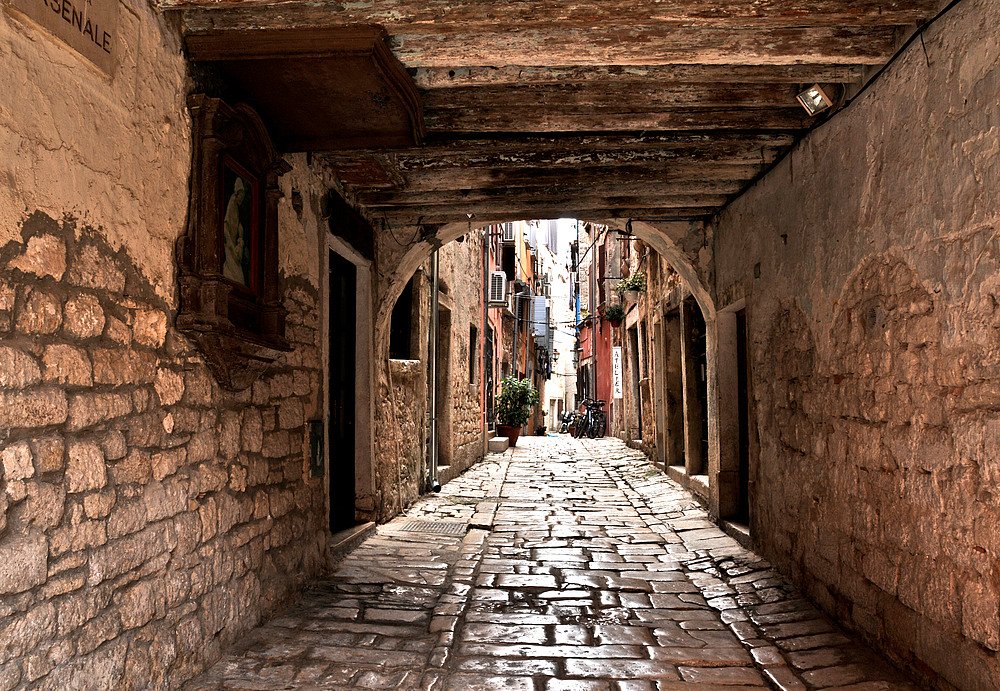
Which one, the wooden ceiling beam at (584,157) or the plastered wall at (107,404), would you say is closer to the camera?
the plastered wall at (107,404)

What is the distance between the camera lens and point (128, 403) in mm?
2691

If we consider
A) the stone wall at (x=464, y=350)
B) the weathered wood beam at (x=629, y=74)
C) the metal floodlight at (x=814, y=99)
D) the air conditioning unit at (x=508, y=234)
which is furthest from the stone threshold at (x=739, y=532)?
the air conditioning unit at (x=508, y=234)

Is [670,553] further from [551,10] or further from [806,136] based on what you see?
[551,10]

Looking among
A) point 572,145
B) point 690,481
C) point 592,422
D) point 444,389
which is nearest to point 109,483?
point 572,145

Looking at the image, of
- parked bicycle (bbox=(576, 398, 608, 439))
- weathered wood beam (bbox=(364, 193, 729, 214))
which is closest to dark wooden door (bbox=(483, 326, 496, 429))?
parked bicycle (bbox=(576, 398, 608, 439))

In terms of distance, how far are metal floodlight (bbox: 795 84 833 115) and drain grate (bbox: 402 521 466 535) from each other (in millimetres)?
4417

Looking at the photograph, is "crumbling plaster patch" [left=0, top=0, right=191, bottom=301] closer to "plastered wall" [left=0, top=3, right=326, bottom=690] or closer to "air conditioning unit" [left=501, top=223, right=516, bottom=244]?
"plastered wall" [left=0, top=3, right=326, bottom=690]

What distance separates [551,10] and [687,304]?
21.2ft

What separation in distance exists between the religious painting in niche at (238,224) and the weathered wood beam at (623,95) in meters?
1.14

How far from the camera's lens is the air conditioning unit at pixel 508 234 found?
20.0 meters

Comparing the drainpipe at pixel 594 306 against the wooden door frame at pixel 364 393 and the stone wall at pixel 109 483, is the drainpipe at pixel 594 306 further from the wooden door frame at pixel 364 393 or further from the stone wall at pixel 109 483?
the stone wall at pixel 109 483

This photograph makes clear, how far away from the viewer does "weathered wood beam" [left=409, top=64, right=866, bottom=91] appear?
367 centimetres

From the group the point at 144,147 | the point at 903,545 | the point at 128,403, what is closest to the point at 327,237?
the point at 144,147

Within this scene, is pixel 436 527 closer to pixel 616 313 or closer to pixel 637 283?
pixel 637 283
